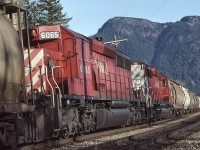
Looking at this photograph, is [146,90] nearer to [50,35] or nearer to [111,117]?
[111,117]

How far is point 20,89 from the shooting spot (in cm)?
1016

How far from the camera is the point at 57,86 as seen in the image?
13586 mm

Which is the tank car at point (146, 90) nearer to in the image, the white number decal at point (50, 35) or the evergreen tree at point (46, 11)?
the white number decal at point (50, 35)

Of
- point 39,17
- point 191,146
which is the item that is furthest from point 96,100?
point 39,17

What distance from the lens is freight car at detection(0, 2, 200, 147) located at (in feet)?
32.1

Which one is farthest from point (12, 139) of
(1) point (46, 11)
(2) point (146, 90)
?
(1) point (46, 11)

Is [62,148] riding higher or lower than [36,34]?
lower

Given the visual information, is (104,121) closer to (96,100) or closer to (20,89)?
(96,100)

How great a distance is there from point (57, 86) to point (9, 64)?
4.14m

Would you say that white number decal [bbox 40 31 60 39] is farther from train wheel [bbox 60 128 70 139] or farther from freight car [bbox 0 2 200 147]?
train wheel [bbox 60 128 70 139]

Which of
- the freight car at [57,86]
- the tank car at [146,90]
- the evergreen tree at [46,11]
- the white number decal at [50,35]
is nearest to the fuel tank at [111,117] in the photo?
the freight car at [57,86]

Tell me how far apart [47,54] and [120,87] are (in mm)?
9026

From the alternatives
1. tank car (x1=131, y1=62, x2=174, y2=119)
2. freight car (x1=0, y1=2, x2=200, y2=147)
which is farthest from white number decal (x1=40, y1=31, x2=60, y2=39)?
tank car (x1=131, y1=62, x2=174, y2=119)

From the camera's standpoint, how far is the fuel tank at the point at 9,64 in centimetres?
926
